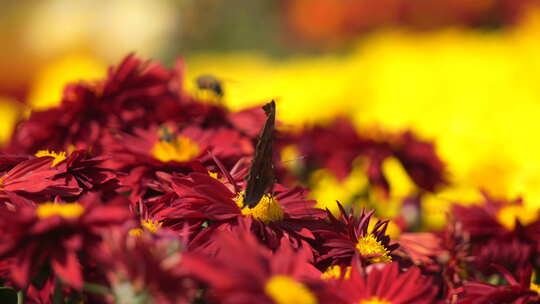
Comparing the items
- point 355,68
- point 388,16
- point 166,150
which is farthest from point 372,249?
point 388,16

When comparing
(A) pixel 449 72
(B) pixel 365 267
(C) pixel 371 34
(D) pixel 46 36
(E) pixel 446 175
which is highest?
(B) pixel 365 267

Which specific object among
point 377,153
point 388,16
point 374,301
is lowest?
point 388,16

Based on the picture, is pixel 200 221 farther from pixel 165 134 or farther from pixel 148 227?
pixel 165 134

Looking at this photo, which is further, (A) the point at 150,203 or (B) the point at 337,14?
(B) the point at 337,14

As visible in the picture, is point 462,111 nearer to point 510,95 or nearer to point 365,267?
point 510,95

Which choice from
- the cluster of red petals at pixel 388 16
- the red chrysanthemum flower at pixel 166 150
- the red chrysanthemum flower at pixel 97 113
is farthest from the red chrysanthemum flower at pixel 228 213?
the cluster of red petals at pixel 388 16

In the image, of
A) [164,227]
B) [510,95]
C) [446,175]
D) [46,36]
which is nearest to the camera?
[164,227]

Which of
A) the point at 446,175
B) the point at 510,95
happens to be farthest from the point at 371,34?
the point at 446,175

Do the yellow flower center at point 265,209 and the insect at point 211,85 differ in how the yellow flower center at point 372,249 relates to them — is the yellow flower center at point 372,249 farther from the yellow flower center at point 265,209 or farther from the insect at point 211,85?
the insect at point 211,85
